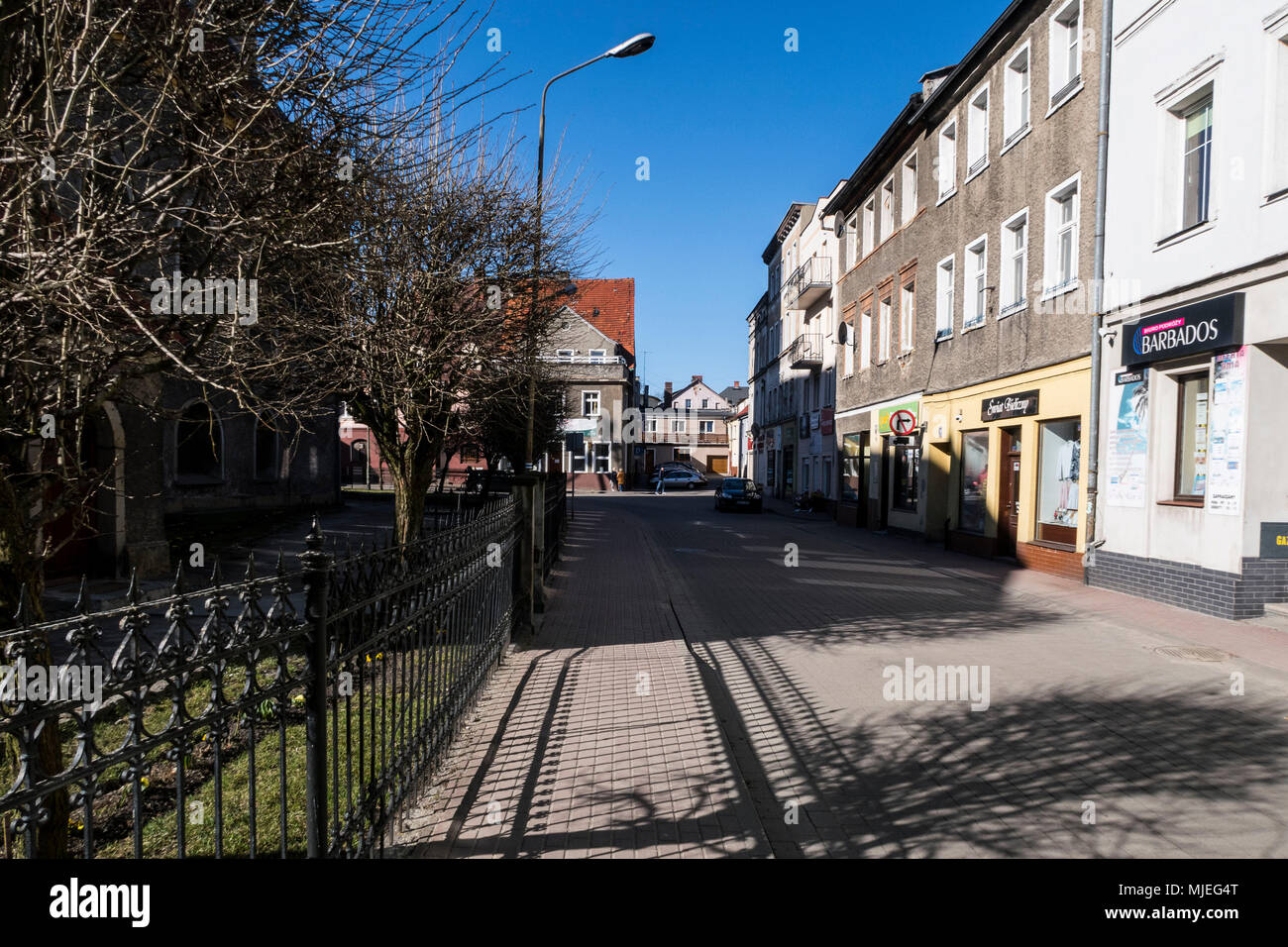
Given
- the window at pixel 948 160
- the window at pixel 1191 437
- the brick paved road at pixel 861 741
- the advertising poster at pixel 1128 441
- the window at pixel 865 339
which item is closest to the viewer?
the brick paved road at pixel 861 741

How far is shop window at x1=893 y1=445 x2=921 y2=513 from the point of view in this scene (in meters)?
20.9

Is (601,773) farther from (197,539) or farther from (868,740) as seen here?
(197,539)

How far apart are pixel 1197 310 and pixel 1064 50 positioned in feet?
22.2

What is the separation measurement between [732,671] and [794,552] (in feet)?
32.6

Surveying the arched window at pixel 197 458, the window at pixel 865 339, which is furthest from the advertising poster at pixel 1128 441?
the arched window at pixel 197 458

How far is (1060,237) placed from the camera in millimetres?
14047

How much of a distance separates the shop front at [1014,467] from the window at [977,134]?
475cm

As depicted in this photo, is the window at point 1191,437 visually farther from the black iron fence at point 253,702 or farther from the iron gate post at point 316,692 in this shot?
the iron gate post at point 316,692

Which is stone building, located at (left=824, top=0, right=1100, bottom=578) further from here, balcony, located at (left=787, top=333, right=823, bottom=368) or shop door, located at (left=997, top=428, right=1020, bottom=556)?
balcony, located at (left=787, top=333, right=823, bottom=368)

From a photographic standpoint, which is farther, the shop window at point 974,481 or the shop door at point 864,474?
the shop door at point 864,474

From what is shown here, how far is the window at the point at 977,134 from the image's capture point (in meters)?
17.2

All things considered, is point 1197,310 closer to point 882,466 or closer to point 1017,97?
point 1017,97
